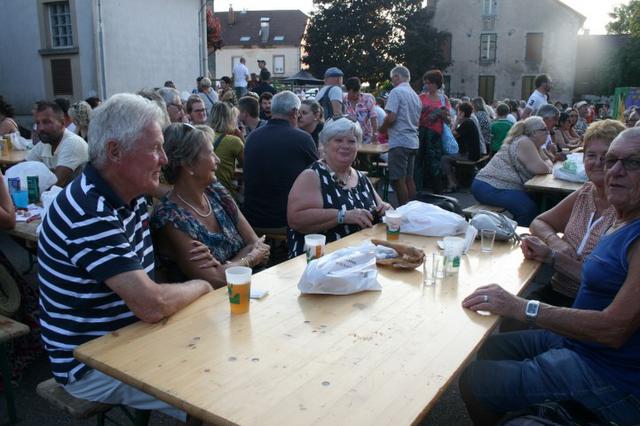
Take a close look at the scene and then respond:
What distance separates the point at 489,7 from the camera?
118ft

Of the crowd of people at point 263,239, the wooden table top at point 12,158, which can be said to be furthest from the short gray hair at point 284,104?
the wooden table top at point 12,158

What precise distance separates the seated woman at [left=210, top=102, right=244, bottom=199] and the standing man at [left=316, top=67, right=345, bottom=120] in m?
3.29

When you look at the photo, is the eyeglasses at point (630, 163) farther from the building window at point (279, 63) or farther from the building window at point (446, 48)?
the building window at point (279, 63)

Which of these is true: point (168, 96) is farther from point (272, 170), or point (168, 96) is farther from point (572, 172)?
point (572, 172)

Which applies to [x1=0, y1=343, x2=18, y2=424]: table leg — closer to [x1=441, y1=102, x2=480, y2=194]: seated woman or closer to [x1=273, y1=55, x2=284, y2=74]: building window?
[x1=441, y1=102, x2=480, y2=194]: seated woman

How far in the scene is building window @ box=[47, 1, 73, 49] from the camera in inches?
544

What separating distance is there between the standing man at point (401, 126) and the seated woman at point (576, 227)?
4.08 meters

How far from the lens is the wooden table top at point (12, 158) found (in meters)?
6.21

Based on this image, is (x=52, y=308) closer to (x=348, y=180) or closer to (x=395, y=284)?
(x=395, y=284)

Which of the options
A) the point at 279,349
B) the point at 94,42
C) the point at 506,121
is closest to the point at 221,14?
the point at 94,42

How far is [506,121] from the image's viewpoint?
32.8 ft

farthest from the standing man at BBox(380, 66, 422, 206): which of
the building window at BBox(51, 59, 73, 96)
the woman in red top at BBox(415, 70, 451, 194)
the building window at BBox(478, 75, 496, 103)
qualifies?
the building window at BBox(478, 75, 496, 103)

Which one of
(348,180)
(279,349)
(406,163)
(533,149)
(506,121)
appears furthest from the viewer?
(506,121)

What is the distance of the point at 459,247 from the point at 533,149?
10.9 feet
